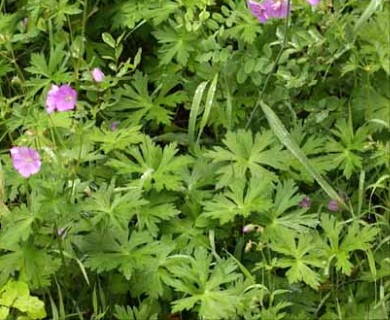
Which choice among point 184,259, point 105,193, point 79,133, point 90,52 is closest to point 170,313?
point 184,259

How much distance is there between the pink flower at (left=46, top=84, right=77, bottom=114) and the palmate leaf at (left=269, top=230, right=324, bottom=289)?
0.67 meters

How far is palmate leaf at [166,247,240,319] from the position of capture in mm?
2316

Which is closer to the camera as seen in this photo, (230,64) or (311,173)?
(311,173)

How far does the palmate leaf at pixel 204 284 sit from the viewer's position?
232 cm

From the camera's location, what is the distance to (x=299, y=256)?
2.46 metres

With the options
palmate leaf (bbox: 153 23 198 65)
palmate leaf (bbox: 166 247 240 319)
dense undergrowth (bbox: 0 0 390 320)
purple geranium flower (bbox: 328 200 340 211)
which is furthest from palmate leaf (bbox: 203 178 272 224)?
palmate leaf (bbox: 153 23 198 65)

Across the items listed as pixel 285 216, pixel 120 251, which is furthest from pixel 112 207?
pixel 285 216

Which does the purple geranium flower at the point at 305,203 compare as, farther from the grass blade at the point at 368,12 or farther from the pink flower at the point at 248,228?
the grass blade at the point at 368,12

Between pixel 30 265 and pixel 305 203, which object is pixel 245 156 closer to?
pixel 305 203

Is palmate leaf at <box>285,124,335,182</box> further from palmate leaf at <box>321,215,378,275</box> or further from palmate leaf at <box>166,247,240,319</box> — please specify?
palmate leaf at <box>166,247,240,319</box>

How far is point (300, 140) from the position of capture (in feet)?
9.11

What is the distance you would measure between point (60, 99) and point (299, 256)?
30.4 inches

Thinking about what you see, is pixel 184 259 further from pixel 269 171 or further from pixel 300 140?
pixel 300 140

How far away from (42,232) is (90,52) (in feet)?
2.86
